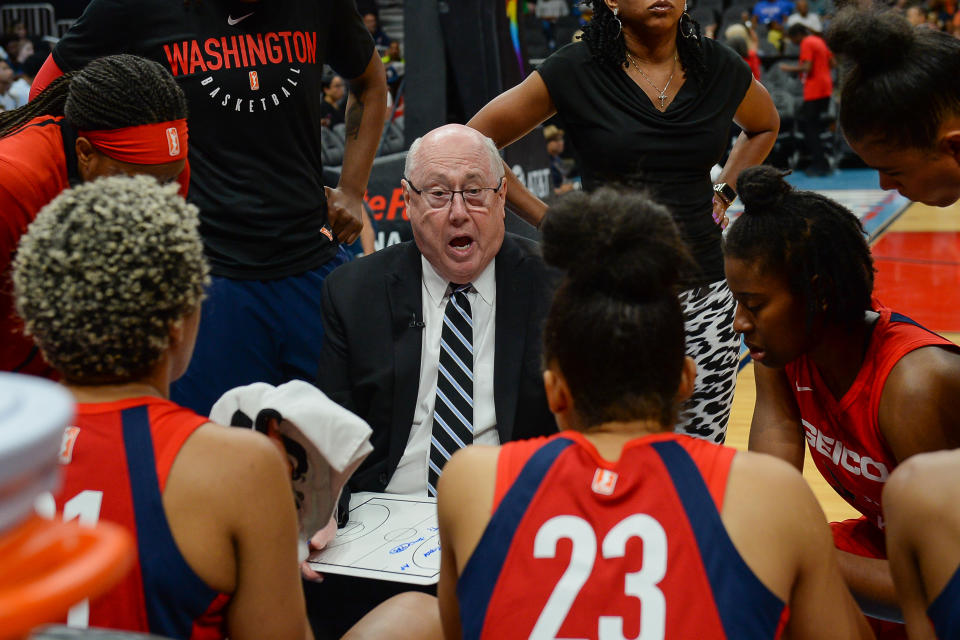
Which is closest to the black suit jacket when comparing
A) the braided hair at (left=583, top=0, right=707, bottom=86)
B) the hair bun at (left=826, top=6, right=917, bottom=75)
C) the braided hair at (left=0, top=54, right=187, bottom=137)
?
the braided hair at (left=0, top=54, right=187, bottom=137)

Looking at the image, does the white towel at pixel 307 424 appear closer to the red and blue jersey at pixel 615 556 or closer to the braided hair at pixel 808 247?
the red and blue jersey at pixel 615 556

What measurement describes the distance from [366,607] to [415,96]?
4822 mm

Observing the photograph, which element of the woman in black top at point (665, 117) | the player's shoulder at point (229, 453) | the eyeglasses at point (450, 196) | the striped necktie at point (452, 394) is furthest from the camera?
the woman in black top at point (665, 117)

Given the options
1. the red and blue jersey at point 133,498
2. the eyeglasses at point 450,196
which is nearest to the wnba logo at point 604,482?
the red and blue jersey at point 133,498

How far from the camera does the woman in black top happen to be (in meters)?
2.78

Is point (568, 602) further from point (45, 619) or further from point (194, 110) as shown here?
point (194, 110)

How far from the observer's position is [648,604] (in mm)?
1270

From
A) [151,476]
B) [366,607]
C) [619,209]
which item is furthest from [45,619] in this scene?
[366,607]

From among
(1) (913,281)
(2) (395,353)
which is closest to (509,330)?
(2) (395,353)

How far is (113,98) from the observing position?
2.21 meters

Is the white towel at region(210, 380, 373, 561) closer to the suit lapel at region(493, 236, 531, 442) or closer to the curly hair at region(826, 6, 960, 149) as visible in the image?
the suit lapel at region(493, 236, 531, 442)

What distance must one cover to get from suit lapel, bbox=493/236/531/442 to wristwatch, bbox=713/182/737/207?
3.21ft

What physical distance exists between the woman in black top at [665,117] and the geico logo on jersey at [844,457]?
2.09 ft

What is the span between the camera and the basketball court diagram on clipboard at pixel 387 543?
1.85 metres
